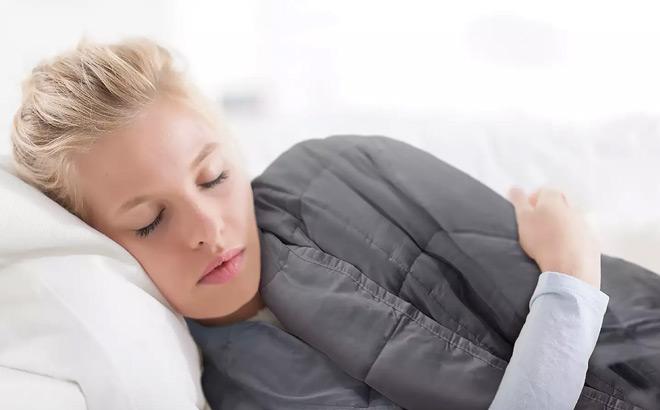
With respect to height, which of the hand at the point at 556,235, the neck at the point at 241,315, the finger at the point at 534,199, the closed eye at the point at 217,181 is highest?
the finger at the point at 534,199

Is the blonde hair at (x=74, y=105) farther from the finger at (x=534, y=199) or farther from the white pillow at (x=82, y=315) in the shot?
the finger at (x=534, y=199)

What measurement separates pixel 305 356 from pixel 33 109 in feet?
1.62

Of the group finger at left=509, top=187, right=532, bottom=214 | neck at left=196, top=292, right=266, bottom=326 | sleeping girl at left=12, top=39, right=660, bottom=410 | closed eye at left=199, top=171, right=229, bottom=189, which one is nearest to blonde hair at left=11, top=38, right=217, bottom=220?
sleeping girl at left=12, top=39, right=660, bottom=410

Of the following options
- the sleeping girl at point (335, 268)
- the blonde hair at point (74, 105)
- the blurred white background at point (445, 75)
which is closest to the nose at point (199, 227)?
the sleeping girl at point (335, 268)

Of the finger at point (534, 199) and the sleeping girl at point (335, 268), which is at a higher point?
the finger at point (534, 199)

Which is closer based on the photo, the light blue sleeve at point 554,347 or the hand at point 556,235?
the light blue sleeve at point 554,347

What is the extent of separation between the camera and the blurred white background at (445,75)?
4.39 ft

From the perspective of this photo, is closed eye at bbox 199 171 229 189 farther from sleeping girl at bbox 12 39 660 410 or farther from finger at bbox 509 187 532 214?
finger at bbox 509 187 532 214

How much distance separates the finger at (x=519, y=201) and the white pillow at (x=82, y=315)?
20.8 inches

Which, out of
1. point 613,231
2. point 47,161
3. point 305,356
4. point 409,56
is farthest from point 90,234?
point 409,56

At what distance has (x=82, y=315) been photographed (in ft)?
2.56

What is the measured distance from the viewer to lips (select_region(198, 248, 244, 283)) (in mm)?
915

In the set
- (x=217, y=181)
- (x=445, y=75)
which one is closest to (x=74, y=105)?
(x=217, y=181)

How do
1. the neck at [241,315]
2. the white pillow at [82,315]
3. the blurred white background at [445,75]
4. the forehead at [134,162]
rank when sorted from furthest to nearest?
the blurred white background at [445,75] → the neck at [241,315] → the forehead at [134,162] → the white pillow at [82,315]
